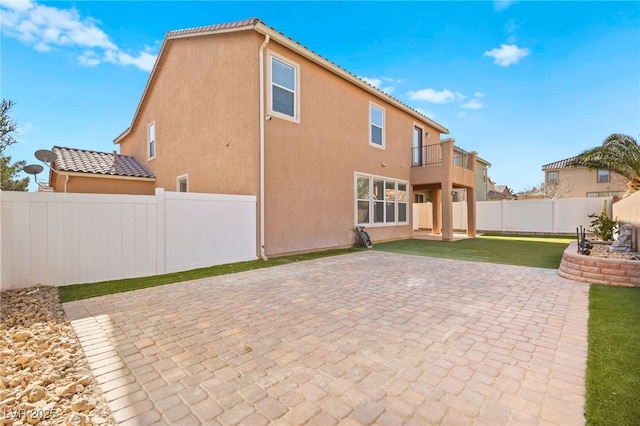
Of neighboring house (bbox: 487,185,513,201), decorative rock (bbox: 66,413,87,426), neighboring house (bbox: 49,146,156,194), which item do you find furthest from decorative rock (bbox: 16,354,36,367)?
neighboring house (bbox: 487,185,513,201)

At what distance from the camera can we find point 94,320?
3.93m

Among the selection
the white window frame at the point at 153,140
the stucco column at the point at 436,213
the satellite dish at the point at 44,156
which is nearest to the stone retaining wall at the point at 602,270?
the stucco column at the point at 436,213

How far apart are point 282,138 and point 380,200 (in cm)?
592

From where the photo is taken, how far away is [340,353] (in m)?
2.99

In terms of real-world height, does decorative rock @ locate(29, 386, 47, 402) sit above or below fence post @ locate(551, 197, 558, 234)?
below

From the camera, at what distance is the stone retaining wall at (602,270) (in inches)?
212

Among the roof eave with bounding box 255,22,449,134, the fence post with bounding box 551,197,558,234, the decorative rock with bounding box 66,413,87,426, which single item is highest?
the roof eave with bounding box 255,22,449,134

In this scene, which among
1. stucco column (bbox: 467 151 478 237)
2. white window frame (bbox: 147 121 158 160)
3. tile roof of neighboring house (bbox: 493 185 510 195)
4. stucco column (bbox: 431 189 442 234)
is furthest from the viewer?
tile roof of neighboring house (bbox: 493 185 510 195)

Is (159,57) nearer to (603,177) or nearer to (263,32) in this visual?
(263,32)

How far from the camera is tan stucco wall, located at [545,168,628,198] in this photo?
30.1m

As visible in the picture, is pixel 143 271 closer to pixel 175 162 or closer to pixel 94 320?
pixel 94 320

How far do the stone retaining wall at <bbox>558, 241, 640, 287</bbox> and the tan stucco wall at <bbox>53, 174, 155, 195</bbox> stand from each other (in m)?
15.5

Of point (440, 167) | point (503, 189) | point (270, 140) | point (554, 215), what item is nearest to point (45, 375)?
point (270, 140)

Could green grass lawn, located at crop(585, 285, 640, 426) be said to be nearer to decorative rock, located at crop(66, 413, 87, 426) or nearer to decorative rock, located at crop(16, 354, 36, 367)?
decorative rock, located at crop(66, 413, 87, 426)
